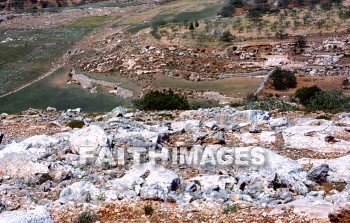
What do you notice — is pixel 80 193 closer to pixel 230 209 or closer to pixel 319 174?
Answer: pixel 230 209

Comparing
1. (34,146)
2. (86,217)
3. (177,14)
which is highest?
(177,14)

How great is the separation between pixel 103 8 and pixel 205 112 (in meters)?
80.0

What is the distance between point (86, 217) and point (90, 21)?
3062 inches

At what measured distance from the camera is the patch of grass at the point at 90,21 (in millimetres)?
80306

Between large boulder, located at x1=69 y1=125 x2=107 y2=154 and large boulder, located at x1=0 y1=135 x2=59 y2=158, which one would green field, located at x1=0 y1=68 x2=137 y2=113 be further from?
large boulder, located at x1=69 y1=125 x2=107 y2=154

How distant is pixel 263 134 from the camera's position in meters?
16.6

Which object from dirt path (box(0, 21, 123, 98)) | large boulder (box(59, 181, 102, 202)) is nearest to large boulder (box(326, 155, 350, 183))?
large boulder (box(59, 181, 102, 202))

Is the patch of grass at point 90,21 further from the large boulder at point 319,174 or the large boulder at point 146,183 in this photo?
the large boulder at point 319,174

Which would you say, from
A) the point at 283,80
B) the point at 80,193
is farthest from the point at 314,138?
the point at 283,80

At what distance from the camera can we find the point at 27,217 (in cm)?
891

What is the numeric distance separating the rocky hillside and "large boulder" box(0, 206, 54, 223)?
0.02 m

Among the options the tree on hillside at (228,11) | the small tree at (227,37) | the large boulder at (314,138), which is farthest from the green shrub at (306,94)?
the tree on hillside at (228,11)

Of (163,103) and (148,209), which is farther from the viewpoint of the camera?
(163,103)

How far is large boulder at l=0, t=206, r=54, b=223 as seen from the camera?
29.0 feet
